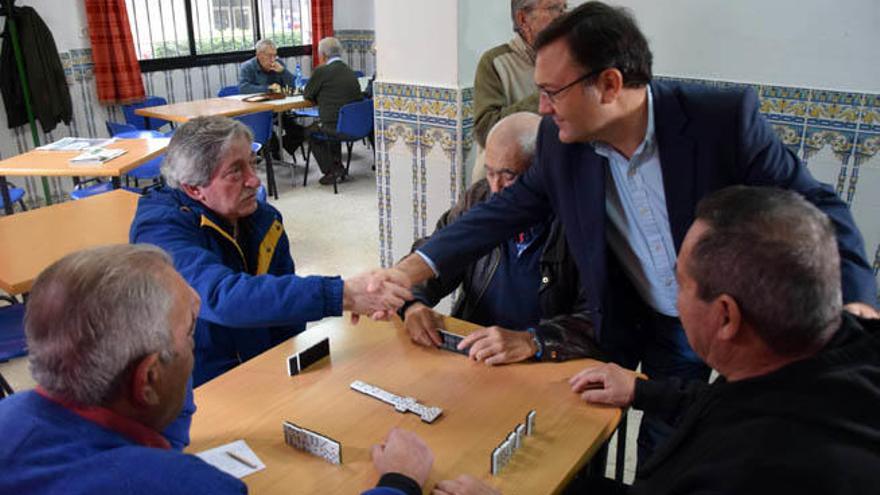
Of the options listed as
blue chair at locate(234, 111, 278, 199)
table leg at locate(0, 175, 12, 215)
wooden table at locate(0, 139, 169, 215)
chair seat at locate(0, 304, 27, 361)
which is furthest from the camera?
blue chair at locate(234, 111, 278, 199)

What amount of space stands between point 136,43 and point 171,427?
23.6 feet

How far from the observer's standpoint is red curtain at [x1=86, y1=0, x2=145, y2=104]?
661 cm

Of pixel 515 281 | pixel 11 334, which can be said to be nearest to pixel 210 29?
pixel 11 334

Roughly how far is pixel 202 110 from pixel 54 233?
11.5ft

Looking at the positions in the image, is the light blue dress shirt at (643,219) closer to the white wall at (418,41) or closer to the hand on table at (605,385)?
the hand on table at (605,385)

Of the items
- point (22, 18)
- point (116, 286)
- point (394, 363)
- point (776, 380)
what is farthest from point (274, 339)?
point (22, 18)

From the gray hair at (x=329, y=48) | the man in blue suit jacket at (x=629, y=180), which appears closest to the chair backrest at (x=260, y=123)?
the gray hair at (x=329, y=48)

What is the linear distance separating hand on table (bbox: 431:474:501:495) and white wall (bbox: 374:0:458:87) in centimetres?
245

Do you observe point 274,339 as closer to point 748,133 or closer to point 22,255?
point 22,255

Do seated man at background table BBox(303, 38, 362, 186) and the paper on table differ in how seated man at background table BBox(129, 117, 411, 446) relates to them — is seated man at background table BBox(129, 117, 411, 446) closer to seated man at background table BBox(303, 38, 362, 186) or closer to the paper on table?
the paper on table

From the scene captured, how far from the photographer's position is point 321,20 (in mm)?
9086

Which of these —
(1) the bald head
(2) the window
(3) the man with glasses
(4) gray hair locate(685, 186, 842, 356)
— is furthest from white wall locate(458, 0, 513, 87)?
(2) the window

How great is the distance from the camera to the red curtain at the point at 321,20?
9016 mm

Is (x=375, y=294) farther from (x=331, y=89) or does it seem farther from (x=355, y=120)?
(x=331, y=89)
